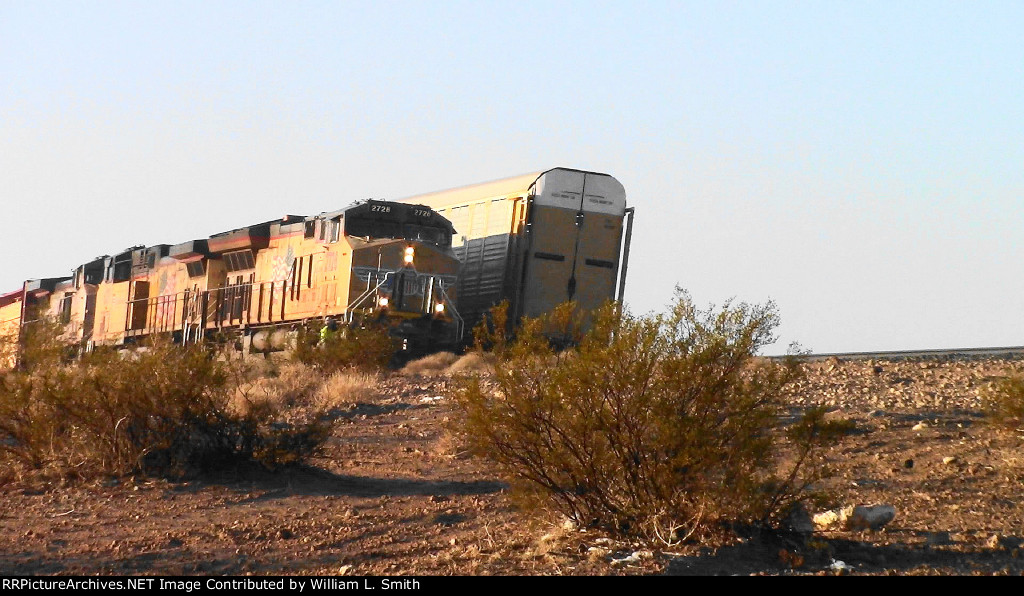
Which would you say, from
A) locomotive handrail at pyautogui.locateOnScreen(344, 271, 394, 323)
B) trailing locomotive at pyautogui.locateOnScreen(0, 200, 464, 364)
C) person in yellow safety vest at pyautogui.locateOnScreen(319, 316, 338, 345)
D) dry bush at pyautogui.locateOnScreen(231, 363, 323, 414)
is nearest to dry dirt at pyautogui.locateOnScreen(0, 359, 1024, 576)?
dry bush at pyautogui.locateOnScreen(231, 363, 323, 414)

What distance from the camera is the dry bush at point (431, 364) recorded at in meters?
20.2

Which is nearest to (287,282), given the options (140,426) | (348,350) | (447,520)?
(348,350)

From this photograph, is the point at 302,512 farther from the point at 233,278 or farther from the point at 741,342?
the point at 233,278

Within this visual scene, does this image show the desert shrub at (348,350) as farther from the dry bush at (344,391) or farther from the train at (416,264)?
the dry bush at (344,391)

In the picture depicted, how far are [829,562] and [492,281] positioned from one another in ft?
57.1

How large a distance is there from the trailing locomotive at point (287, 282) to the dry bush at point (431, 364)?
3.02 feet

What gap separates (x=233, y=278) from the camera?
26594 millimetres

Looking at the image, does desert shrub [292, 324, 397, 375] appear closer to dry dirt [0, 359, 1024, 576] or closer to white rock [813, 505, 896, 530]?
dry dirt [0, 359, 1024, 576]

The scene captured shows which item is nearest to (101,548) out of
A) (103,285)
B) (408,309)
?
(408,309)

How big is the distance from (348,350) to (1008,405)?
11676 millimetres

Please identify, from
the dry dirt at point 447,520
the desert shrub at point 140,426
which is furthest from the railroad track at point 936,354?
the desert shrub at point 140,426

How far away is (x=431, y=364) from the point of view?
2086 cm

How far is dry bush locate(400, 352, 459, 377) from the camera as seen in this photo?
2020 cm

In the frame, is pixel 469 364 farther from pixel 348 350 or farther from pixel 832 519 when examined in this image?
pixel 832 519
